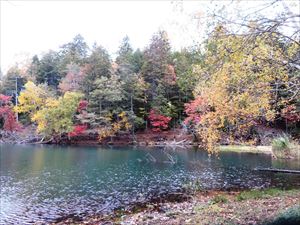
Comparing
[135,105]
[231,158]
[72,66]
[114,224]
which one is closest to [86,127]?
[135,105]

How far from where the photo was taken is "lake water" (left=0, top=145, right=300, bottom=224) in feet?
54.9

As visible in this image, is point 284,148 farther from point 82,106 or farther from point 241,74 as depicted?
point 82,106

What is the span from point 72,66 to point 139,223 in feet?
171

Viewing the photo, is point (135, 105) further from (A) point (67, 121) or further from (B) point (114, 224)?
(B) point (114, 224)

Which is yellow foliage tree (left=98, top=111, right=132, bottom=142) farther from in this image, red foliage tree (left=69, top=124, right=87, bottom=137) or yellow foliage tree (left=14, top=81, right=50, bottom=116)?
yellow foliage tree (left=14, top=81, right=50, bottom=116)

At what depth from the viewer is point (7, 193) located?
19.5 meters

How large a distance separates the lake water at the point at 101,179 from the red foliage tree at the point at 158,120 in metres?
17.5

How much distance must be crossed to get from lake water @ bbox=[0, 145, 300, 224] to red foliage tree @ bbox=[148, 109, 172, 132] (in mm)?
17504

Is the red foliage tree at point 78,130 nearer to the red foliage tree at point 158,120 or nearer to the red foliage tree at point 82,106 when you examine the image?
the red foliage tree at point 82,106

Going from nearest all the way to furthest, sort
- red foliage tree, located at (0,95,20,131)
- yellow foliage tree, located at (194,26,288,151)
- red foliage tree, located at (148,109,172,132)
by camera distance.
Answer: yellow foliage tree, located at (194,26,288,151), red foliage tree, located at (148,109,172,132), red foliage tree, located at (0,95,20,131)

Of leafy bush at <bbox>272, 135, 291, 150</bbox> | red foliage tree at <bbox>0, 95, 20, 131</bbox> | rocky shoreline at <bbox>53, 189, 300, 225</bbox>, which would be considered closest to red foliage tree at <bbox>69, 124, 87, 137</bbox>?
red foliage tree at <bbox>0, 95, 20, 131</bbox>

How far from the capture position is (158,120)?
53469 millimetres

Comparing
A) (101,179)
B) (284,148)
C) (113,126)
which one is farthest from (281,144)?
(113,126)

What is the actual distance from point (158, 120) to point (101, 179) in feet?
98.7
